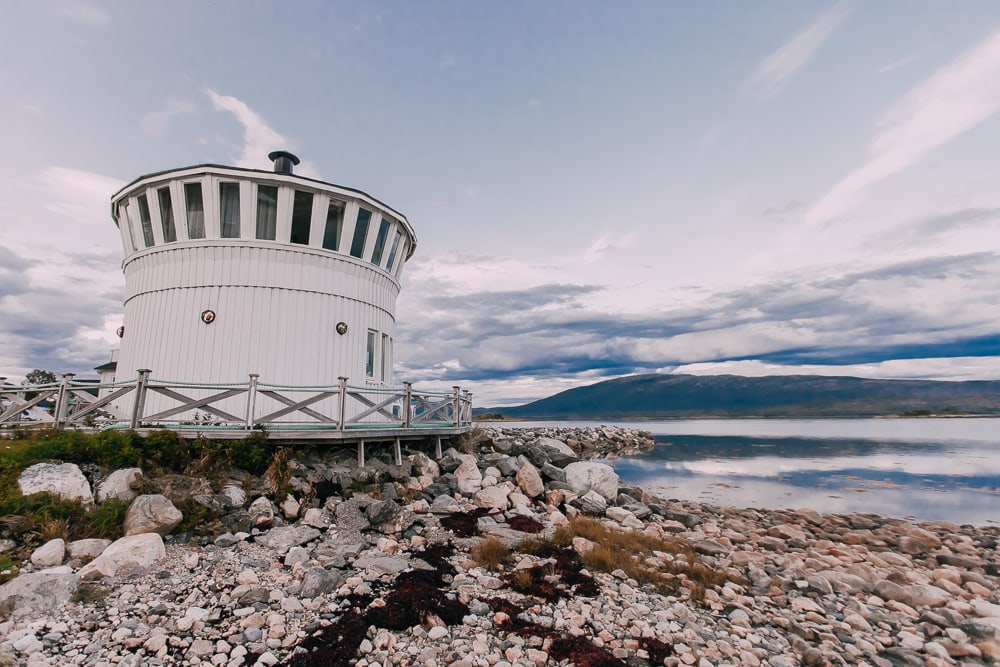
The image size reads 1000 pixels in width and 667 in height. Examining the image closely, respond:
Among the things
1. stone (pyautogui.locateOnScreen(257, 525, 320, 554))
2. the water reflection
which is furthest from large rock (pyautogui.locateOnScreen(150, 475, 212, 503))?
the water reflection

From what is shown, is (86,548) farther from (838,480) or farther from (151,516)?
(838,480)

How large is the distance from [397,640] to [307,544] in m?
3.55

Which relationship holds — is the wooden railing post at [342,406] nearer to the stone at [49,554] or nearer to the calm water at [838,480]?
the stone at [49,554]

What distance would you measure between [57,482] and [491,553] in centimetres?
739

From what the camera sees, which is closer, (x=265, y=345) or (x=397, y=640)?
(x=397, y=640)

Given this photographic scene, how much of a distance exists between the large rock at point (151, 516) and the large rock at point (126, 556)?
0.79 feet

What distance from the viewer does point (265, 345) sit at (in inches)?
534

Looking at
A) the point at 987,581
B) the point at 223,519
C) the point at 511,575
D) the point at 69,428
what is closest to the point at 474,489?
the point at 511,575

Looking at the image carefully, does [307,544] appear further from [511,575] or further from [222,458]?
[511,575]

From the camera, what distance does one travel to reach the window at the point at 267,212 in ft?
45.4

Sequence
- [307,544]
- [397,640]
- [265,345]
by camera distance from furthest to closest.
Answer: [265,345]
[307,544]
[397,640]

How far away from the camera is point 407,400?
13.4 metres

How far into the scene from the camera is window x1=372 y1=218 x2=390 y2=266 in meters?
15.9

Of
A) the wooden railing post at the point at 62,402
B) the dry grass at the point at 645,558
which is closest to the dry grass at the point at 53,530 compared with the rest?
the wooden railing post at the point at 62,402
